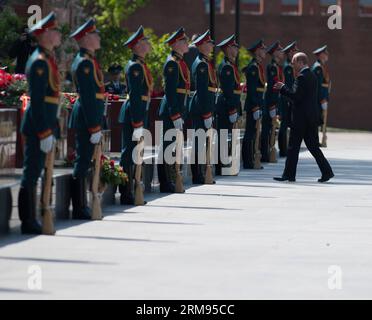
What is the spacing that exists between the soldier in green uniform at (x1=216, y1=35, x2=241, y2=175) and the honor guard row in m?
0.01

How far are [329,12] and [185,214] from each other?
4217 cm

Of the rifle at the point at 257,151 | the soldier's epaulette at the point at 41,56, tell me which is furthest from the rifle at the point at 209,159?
the soldier's epaulette at the point at 41,56

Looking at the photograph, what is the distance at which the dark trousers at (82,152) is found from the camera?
16.3m

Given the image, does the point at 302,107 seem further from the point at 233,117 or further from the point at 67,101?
the point at 67,101

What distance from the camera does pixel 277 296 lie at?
10750 mm

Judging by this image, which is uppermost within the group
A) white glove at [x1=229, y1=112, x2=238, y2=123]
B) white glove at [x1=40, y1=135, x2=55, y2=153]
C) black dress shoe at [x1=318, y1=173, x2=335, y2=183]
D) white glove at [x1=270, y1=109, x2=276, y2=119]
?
white glove at [x1=40, y1=135, x2=55, y2=153]

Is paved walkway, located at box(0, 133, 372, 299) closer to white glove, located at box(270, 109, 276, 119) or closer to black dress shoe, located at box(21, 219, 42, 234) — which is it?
black dress shoe, located at box(21, 219, 42, 234)

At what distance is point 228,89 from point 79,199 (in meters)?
7.22

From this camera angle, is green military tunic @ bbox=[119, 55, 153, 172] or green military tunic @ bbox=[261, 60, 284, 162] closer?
green military tunic @ bbox=[119, 55, 153, 172]

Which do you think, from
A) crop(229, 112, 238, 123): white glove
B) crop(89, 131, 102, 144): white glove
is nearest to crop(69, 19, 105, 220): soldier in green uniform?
crop(89, 131, 102, 144): white glove

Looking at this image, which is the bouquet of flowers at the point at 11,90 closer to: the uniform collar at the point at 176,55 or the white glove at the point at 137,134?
the uniform collar at the point at 176,55

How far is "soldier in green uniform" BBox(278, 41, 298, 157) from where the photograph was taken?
92.4 feet
